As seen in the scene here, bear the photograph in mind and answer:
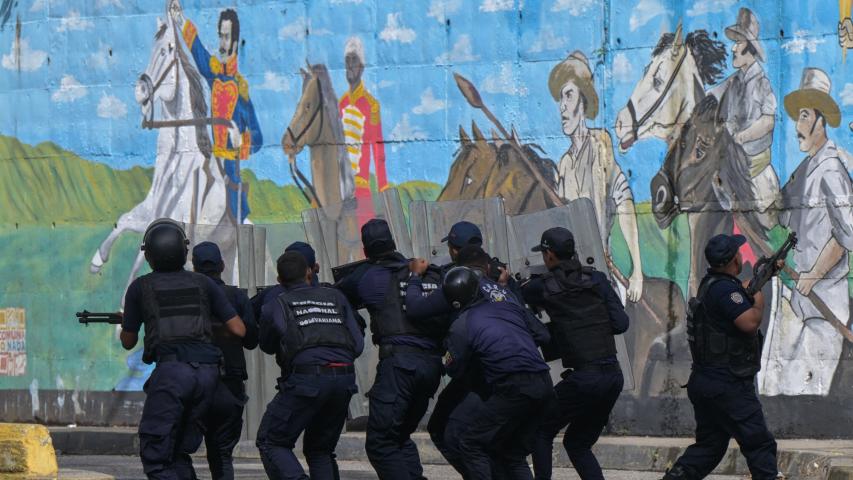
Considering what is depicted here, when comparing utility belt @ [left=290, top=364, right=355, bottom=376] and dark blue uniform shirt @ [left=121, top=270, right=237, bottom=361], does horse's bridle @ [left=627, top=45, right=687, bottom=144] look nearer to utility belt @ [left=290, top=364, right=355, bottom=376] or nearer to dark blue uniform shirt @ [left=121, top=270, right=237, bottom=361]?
utility belt @ [left=290, top=364, right=355, bottom=376]

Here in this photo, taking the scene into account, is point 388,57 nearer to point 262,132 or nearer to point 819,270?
point 262,132

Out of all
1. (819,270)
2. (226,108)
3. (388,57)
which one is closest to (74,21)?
(226,108)

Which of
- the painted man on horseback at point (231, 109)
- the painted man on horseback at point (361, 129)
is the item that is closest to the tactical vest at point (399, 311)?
the painted man on horseback at point (361, 129)

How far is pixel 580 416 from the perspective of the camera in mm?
10328

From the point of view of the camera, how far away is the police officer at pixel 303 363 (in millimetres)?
9688

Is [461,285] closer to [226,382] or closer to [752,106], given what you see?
[226,382]

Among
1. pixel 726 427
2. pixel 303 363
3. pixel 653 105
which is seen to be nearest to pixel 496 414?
pixel 303 363

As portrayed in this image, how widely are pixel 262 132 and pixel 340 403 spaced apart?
6.75m

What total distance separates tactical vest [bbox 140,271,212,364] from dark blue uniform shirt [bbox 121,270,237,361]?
0.10 ft

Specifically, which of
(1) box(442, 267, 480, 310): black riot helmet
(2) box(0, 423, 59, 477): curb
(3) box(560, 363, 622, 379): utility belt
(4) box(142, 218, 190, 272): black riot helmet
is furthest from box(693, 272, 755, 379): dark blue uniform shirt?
(2) box(0, 423, 59, 477): curb

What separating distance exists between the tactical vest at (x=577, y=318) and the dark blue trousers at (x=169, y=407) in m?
2.19

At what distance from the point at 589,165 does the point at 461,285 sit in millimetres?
5582

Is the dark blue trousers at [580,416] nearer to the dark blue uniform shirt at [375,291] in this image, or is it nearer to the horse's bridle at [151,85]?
the dark blue uniform shirt at [375,291]

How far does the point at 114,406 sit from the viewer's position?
16.6 meters
